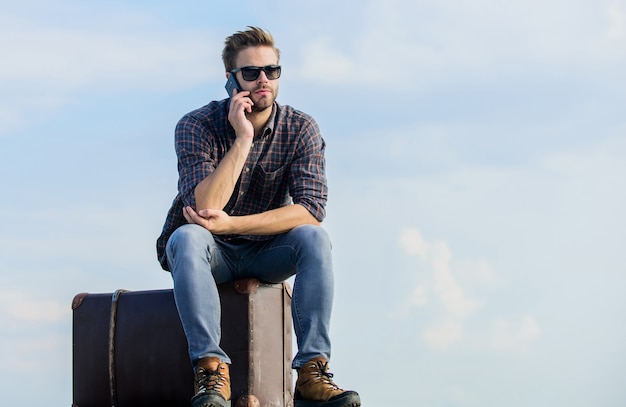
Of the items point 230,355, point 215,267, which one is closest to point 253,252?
point 215,267

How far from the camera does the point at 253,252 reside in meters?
5.14

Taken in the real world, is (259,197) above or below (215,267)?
above

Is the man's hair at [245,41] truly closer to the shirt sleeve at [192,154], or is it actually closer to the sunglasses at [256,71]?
the sunglasses at [256,71]

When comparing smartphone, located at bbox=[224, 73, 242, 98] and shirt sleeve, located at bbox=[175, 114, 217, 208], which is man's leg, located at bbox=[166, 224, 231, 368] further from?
smartphone, located at bbox=[224, 73, 242, 98]

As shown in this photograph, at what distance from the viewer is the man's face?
527 cm

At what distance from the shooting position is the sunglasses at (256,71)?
525 centimetres

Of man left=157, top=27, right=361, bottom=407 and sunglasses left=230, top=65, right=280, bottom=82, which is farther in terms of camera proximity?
sunglasses left=230, top=65, right=280, bottom=82

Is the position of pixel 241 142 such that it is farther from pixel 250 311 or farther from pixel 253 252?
pixel 250 311

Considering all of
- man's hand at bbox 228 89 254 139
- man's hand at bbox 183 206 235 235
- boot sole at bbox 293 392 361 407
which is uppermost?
man's hand at bbox 228 89 254 139

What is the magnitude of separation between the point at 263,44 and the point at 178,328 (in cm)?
182

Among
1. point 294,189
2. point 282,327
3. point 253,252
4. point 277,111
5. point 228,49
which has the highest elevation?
point 228,49

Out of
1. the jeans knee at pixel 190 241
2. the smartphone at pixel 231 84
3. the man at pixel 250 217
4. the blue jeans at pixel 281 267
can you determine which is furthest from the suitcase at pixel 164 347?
the smartphone at pixel 231 84

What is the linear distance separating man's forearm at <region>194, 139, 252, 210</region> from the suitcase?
1.88ft

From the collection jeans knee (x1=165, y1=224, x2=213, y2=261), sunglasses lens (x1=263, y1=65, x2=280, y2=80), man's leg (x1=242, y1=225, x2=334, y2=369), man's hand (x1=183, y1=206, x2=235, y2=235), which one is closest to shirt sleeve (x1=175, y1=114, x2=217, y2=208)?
man's hand (x1=183, y1=206, x2=235, y2=235)
